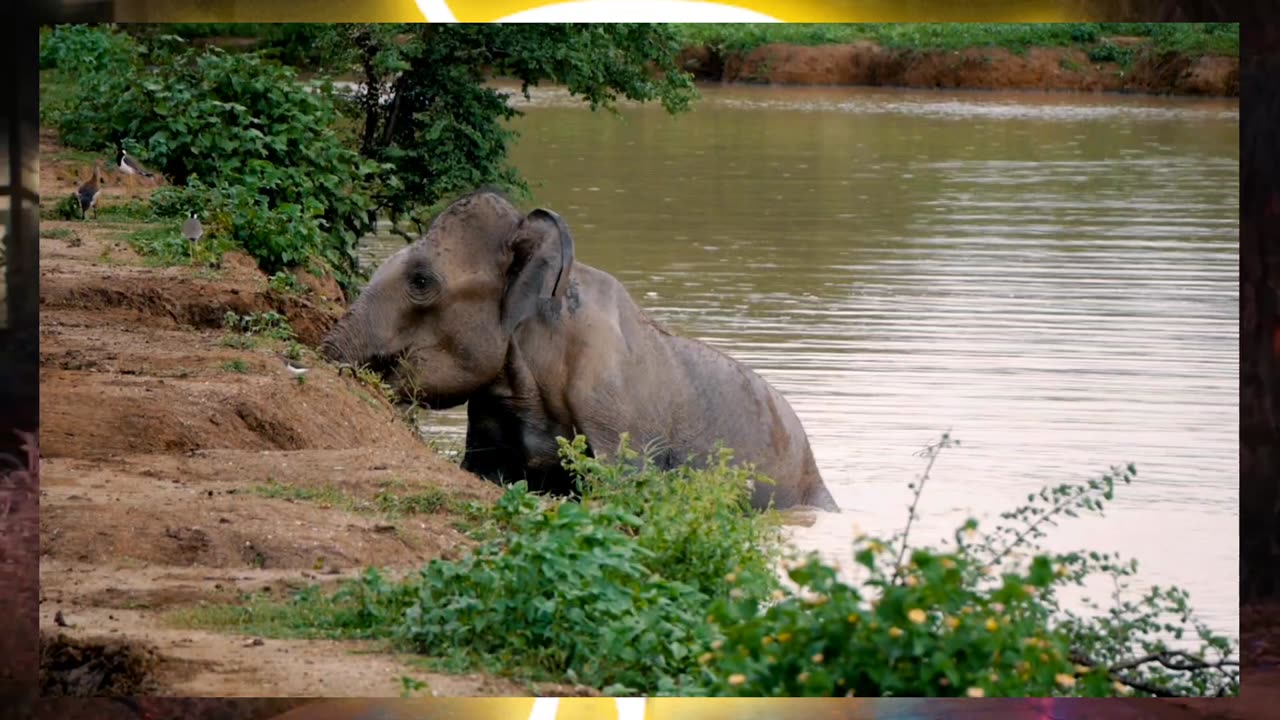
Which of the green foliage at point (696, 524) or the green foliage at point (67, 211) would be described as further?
the green foliage at point (67, 211)

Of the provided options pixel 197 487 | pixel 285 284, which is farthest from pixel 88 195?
pixel 197 487

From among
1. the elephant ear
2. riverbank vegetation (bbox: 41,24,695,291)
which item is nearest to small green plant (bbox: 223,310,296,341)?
the elephant ear

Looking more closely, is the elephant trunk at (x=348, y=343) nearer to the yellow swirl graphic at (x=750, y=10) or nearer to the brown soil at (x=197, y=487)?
the brown soil at (x=197, y=487)

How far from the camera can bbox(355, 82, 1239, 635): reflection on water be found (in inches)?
375

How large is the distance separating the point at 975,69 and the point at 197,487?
4132 mm

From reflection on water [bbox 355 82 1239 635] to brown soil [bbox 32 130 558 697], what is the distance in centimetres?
213

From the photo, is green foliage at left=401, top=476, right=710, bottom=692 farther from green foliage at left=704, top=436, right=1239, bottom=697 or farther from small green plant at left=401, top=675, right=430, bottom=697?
green foliage at left=704, top=436, right=1239, bottom=697

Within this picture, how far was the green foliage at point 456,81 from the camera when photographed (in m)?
12.8

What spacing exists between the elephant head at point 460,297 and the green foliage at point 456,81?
369 cm

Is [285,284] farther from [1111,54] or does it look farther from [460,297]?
[1111,54]

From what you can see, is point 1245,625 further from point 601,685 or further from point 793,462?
point 793,462

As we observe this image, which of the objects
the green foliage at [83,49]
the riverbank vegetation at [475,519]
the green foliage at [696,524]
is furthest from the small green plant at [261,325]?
the green foliage at [83,49]

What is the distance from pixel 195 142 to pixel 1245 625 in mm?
7816

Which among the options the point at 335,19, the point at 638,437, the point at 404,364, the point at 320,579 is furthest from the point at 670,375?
the point at 335,19
